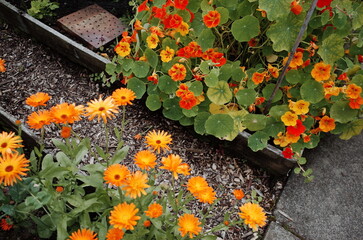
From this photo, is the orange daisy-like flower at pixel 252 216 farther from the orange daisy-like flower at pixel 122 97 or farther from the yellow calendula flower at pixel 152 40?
the yellow calendula flower at pixel 152 40

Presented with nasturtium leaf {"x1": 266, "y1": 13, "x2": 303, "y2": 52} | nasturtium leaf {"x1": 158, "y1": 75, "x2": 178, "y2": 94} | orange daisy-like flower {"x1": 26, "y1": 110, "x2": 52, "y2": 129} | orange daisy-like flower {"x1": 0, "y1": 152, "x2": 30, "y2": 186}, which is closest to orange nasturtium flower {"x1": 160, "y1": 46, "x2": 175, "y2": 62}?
nasturtium leaf {"x1": 158, "y1": 75, "x2": 178, "y2": 94}

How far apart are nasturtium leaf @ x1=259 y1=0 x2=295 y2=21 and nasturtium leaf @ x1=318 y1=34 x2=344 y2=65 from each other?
0.34 m

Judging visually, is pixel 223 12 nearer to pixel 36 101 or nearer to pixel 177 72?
pixel 177 72

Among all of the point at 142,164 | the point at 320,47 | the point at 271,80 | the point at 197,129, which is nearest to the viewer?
the point at 142,164

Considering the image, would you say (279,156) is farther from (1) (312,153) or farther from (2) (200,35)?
(2) (200,35)

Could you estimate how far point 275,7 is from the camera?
5.57ft

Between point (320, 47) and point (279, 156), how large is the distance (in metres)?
0.68

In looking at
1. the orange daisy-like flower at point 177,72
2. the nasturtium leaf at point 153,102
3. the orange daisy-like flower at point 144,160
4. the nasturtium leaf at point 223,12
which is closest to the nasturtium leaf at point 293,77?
the nasturtium leaf at point 223,12

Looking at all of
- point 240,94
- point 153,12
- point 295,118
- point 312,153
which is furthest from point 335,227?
point 153,12

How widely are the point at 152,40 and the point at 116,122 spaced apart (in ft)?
2.02

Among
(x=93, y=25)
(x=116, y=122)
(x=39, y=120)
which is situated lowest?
(x=116, y=122)

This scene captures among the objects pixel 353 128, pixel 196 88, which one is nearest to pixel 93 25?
pixel 196 88

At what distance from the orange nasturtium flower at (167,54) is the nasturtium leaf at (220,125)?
1.46 feet

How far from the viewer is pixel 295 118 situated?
1916 millimetres
